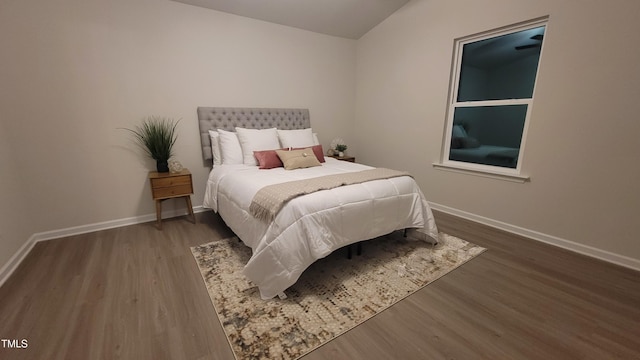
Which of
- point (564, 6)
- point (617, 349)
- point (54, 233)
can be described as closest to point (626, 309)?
point (617, 349)

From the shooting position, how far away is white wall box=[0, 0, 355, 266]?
2318 millimetres

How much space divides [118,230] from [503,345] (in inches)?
138

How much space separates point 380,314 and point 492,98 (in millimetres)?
2714

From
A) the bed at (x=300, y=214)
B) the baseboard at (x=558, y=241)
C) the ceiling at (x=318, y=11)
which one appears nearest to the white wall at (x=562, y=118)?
the baseboard at (x=558, y=241)

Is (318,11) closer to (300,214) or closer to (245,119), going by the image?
(245,119)

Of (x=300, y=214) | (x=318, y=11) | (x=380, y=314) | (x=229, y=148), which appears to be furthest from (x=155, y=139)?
(x=380, y=314)

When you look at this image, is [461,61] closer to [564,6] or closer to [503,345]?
[564,6]

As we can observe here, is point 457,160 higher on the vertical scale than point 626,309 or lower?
higher

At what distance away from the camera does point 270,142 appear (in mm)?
3229

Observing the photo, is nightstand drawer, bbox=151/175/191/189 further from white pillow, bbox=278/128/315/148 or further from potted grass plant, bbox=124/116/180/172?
white pillow, bbox=278/128/315/148

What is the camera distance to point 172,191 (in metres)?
2.79

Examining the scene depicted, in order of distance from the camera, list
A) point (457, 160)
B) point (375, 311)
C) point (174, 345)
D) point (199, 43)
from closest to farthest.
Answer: point (174, 345) → point (375, 311) → point (199, 43) → point (457, 160)

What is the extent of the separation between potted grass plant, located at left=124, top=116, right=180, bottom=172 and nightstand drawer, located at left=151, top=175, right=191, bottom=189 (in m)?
0.23

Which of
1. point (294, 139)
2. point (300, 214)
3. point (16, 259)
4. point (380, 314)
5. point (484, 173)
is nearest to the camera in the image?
point (380, 314)
